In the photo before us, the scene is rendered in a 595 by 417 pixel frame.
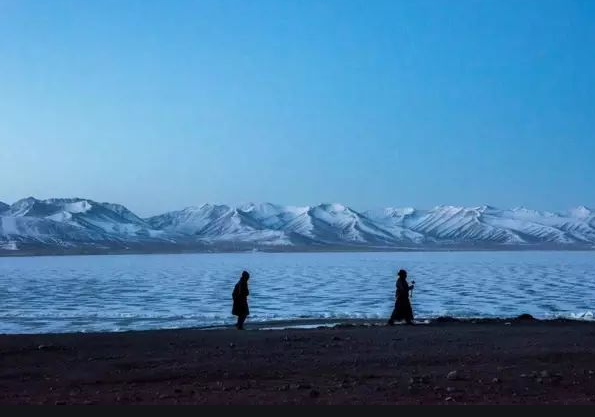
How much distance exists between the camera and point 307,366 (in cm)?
1262

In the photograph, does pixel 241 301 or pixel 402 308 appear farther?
pixel 402 308

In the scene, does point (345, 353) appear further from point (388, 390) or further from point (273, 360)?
point (388, 390)

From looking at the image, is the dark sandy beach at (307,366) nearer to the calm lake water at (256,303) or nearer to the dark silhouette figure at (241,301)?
the dark silhouette figure at (241,301)

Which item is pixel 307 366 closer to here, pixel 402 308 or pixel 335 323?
pixel 402 308

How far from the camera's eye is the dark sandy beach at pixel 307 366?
10.0m

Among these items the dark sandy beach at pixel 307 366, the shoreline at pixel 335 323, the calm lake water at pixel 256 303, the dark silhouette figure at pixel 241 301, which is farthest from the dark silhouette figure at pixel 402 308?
the calm lake water at pixel 256 303

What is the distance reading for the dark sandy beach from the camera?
10.0 metres

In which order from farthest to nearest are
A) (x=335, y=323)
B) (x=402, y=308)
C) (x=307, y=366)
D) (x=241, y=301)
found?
1. (x=335, y=323)
2. (x=402, y=308)
3. (x=241, y=301)
4. (x=307, y=366)

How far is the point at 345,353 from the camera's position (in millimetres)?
14164

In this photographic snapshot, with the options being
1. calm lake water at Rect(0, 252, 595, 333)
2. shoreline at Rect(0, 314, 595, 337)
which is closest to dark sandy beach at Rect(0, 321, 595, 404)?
shoreline at Rect(0, 314, 595, 337)

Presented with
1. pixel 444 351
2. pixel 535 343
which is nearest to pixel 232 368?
pixel 444 351

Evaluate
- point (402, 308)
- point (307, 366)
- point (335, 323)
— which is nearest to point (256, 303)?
point (335, 323)

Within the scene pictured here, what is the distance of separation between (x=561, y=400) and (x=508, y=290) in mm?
29752

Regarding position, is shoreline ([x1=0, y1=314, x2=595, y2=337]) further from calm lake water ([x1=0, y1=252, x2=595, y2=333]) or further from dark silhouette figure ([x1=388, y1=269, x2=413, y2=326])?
calm lake water ([x1=0, y1=252, x2=595, y2=333])
